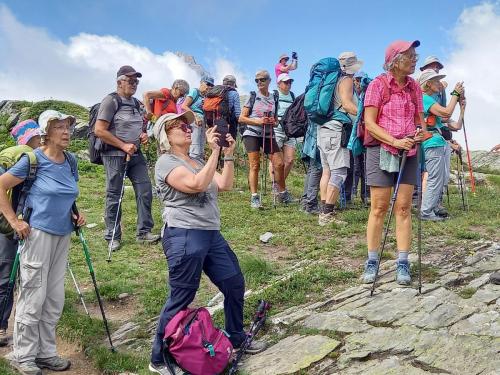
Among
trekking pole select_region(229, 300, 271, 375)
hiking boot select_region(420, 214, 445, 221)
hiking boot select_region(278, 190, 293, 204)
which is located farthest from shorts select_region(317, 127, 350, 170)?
trekking pole select_region(229, 300, 271, 375)

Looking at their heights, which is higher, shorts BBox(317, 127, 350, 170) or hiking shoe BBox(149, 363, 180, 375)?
shorts BBox(317, 127, 350, 170)

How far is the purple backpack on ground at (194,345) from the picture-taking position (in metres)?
4.65

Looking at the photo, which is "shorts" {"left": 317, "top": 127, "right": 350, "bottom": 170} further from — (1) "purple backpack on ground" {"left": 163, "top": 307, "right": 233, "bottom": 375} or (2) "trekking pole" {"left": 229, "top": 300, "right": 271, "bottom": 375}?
(1) "purple backpack on ground" {"left": 163, "top": 307, "right": 233, "bottom": 375}

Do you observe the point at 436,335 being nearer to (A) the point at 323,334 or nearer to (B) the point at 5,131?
(A) the point at 323,334

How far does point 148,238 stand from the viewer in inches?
375

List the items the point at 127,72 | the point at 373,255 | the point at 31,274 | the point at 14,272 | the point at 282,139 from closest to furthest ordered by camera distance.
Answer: the point at 31,274 < the point at 14,272 < the point at 373,255 < the point at 127,72 < the point at 282,139

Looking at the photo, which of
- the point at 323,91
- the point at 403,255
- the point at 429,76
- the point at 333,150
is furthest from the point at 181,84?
the point at 403,255

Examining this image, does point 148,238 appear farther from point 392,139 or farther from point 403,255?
point 392,139

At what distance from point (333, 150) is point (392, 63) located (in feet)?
11.9

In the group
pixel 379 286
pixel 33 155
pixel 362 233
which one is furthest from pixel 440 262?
pixel 33 155

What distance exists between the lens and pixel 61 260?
5555 millimetres

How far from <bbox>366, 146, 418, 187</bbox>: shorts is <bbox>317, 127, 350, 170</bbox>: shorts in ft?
10.4

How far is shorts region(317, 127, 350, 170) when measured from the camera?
944 cm

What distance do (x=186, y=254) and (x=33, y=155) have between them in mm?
1875
